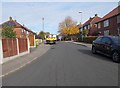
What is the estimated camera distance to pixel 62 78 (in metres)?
8.88

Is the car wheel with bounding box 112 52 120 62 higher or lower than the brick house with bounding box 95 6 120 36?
lower

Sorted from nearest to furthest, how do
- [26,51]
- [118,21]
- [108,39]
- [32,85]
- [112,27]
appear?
1. [32,85]
2. [108,39]
3. [26,51]
4. [118,21]
5. [112,27]

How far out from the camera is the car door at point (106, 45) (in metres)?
15.5

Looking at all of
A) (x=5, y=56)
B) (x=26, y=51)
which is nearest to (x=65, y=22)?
(x=26, y=51)

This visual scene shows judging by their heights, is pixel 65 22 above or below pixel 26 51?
above

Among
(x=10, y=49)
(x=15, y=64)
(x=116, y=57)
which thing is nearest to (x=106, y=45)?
(x=116, y=57)

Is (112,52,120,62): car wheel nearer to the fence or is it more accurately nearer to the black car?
the black car

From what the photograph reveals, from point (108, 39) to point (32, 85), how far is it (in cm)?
960

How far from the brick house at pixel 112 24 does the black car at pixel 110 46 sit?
92.2ft

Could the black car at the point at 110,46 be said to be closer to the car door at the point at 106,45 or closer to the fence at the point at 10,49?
the car door at the point at 106,45

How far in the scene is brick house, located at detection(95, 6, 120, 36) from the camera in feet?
149

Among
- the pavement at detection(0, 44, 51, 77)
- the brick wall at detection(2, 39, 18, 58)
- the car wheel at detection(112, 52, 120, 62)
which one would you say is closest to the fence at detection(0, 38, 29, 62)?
the brick wall at detection(2, 39, 18, 58)

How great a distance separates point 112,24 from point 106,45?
33329 millimetres

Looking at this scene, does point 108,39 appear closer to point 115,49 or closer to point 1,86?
point 115,49
